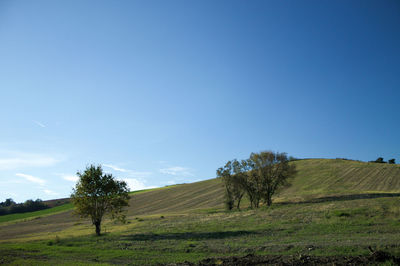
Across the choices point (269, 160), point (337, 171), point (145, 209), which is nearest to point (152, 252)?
point (269, 160)

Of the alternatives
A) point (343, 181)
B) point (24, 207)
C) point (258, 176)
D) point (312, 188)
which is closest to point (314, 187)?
point (312, 188)

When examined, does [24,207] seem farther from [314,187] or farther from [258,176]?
[314,187]

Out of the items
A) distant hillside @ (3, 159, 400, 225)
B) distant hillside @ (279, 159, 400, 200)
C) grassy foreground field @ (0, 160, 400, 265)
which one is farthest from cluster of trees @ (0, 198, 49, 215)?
distant hillside @ (279, 159, 400, 200)

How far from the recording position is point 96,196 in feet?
136

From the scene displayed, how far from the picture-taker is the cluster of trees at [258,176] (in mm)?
60000

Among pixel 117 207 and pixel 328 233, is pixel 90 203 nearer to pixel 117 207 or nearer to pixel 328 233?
pixel 117 207

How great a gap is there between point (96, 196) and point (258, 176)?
37093 mm

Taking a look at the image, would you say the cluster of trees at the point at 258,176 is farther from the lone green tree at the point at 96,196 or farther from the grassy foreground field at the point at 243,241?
the lone green tree at the point at 96,196

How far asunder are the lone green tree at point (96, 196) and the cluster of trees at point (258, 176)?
30.5 metres

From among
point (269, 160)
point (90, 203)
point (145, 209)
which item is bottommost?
point (145, 209)

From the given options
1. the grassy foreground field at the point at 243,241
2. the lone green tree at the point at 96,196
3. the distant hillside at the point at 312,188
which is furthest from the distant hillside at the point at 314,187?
the lone green tree at the point at 96,196

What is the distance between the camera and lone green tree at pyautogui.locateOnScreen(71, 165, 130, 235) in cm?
4056

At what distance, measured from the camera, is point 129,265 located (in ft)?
58.0

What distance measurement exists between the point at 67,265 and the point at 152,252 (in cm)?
697
